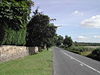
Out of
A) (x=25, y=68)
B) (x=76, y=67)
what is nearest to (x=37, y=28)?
(x=76, y=67)

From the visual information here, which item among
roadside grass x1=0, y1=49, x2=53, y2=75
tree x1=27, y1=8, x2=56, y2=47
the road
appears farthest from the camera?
tree x1=27, y1=8, x2=56, y2=47

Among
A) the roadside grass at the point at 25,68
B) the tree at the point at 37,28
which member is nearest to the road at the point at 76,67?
the roadside grass at the point at 25,68

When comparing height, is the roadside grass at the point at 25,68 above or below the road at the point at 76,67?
above

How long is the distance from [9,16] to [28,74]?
4.98 metres

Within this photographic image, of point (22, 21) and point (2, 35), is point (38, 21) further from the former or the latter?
point (22, 21)

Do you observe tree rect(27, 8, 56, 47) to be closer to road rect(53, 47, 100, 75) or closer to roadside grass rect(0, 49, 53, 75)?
road rect(53, 47, 100, 75)

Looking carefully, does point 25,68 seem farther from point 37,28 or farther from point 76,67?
point 37,28

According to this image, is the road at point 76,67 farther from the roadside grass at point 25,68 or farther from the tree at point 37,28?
the tree at point 37,28

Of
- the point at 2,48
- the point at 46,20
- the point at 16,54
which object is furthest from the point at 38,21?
the point at 2,48

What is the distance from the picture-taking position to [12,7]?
19094 mm

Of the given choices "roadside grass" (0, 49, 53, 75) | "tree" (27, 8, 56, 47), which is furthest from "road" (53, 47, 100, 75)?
"tree" (27, 8, 56, 47)

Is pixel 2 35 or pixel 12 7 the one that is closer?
pixel 12 7

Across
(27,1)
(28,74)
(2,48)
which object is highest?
(27,1)

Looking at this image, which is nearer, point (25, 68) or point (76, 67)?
point (25, 68)
